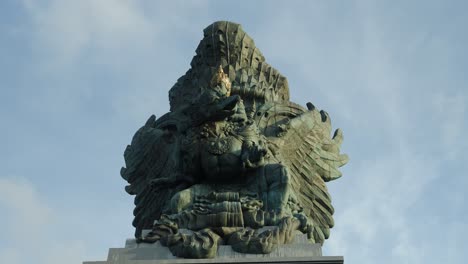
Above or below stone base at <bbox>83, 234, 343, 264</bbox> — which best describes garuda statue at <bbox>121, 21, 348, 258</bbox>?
above

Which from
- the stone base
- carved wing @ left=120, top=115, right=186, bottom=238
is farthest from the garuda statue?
the stone base

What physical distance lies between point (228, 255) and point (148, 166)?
15.9 ft

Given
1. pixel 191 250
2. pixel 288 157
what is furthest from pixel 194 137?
pixel 191 250

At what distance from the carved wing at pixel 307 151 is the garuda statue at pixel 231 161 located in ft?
0.07

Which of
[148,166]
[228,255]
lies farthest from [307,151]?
[228,255]

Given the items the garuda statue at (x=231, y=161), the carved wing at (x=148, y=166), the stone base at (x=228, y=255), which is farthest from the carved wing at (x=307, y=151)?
the stone base at (x=228, y=255)

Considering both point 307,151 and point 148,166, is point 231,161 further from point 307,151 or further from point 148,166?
point 148,166

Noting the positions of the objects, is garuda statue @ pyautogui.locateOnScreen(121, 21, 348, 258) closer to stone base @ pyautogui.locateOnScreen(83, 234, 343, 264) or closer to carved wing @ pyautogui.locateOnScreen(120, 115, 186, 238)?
carved wing @ pyautogui.locateOnScreen(120, 115, 186, 238)

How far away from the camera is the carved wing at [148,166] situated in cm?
1531

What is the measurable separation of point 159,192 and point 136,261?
12.0 ft

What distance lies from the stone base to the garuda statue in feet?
0.41

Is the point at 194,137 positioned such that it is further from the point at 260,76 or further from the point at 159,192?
the point at 260,76

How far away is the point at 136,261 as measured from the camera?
11.4 m

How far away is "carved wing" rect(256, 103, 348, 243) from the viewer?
15.0 meters
